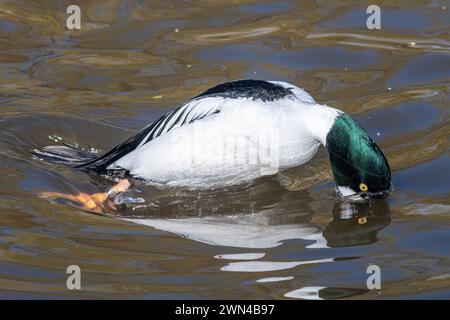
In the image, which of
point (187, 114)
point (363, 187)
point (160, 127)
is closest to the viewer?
point (363, 187)

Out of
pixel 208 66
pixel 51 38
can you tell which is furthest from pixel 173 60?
pixel 51 38

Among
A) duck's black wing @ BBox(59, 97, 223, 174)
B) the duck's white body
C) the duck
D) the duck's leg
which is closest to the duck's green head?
the duck

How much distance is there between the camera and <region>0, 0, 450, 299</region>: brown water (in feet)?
23.0

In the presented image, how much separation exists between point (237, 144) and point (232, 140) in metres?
0.06

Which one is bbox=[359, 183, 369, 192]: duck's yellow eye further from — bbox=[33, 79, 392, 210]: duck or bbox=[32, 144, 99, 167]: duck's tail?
bbox=[32, 144, 99, 167]: duck's tail

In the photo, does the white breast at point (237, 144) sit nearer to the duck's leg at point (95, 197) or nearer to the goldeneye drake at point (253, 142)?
the goldeneye drake at point (253, 142)

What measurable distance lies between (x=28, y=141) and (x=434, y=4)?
562 centimetres

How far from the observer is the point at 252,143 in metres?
8.11

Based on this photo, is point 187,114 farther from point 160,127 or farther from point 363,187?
point 363,187

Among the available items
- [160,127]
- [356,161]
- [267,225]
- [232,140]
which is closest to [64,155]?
[160,127]

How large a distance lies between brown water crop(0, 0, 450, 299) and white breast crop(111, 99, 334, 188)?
335 mm

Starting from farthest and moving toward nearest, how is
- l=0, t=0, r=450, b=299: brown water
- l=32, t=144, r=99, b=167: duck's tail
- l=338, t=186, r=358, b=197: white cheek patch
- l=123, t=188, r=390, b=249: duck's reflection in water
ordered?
l=32, t=144, r=99, b=167: duck's tail → l=338, t=186, r=358, b=197: white cheek patch → l=123, t=188, r=390, b=249: duck's reflection in water → l=0, t=0, r=450, b=299: brown water

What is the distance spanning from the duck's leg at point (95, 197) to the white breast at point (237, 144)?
29 cm

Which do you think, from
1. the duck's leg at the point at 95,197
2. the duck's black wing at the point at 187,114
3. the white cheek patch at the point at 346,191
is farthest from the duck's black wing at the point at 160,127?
the white cheek patch at the point at 346,191
